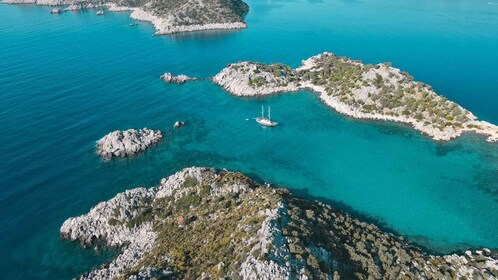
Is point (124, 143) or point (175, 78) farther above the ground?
point (175, 78)

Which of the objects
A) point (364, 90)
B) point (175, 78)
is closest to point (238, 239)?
point (364, 90)

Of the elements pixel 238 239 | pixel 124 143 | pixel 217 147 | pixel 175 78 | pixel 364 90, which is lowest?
pixel 217 147

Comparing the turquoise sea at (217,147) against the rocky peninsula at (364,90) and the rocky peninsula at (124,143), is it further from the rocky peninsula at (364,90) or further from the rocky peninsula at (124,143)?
the rocky peninsula at (364,90)

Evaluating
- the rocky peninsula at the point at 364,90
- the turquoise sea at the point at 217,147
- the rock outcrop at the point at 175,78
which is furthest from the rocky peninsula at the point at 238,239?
the rock outcrop at the point at 175,78

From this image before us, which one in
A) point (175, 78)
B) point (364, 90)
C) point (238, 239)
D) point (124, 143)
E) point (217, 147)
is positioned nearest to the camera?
point (238, 239)

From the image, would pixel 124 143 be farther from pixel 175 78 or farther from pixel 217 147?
pixel 175 78

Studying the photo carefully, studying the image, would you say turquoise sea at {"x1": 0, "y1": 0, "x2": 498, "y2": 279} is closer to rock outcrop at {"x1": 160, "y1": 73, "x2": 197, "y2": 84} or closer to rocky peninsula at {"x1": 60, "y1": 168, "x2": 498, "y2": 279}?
rock outcrop at {"x1": 160, "y1": 73, "x2": 197, "y2": 84}

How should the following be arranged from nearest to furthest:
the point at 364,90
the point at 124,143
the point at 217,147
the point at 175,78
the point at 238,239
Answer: the point at 238,239, the point at 124,143, the point at 217,147, the point at 364,90, the point at 175,78

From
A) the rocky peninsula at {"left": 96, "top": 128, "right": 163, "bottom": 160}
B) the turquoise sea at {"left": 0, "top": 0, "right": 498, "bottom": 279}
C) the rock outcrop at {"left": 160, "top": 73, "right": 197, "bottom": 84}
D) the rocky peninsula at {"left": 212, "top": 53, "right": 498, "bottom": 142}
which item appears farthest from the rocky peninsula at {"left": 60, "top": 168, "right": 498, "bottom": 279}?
the rock outcrop at {"left": 160, "top": 73, "right": 197, "bottom": 84}
